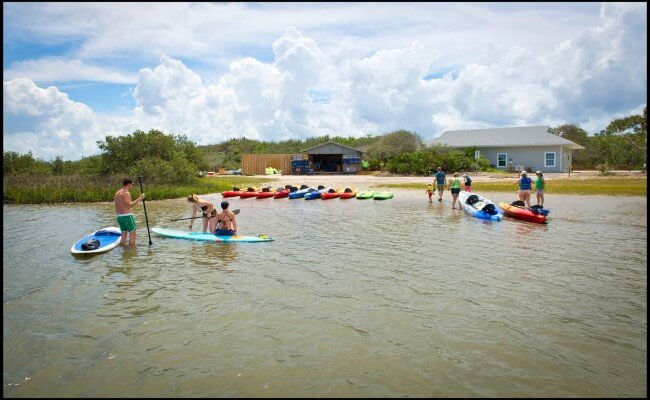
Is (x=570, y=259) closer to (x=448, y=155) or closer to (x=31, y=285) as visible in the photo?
(x=31, y=285)

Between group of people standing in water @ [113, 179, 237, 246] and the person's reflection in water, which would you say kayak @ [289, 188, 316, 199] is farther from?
the person's reflection in water

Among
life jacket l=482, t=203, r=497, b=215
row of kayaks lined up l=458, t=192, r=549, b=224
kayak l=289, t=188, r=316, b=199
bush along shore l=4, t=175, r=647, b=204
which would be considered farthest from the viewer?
kayak l=289, t=188, r=316, b=199

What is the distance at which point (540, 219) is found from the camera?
16.1m

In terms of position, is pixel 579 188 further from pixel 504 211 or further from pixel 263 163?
pixel 263 163

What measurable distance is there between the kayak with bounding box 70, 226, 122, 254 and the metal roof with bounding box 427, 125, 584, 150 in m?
38.1

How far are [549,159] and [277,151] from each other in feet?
117

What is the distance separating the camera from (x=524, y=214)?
54.5 feet

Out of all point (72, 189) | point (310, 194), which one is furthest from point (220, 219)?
point (72, 189)

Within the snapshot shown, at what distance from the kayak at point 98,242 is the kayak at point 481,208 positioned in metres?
12.9

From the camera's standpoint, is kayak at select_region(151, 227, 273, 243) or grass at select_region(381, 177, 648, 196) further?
grass at select_region(381, 177, 648, 196)

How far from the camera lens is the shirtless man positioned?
38.5ft

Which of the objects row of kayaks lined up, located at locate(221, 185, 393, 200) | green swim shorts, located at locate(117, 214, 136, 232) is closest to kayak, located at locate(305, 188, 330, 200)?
row of kayaks lined up, located at locate(221, 185, 393, 200)

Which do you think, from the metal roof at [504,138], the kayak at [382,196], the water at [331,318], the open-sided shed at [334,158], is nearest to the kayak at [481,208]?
the water at [331,318]

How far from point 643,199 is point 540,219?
425 inches
